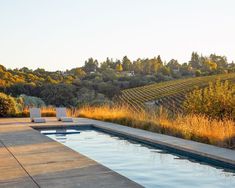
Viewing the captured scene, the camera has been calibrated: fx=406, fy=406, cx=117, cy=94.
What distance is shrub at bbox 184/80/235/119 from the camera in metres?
10.9

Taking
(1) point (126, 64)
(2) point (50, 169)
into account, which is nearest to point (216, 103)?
(2) point (50, 169)

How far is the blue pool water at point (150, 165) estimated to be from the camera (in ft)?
18.9

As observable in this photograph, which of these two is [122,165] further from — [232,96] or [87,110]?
[87,110]

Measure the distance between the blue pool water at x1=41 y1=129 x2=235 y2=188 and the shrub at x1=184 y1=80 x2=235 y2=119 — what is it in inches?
111

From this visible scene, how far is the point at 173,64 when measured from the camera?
349 feet

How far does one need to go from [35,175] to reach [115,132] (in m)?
5.89

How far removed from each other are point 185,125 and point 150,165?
3098 millimetres

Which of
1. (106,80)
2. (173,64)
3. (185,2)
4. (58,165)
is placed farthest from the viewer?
(173,64)

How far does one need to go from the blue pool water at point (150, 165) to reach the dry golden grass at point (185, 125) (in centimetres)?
110

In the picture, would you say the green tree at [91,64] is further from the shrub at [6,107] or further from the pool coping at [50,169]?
the pool coping at [50,169]

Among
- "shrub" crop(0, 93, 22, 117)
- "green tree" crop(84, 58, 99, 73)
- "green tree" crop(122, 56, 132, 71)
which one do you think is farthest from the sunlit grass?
"green tree" crop(122, 56, 132, 71)

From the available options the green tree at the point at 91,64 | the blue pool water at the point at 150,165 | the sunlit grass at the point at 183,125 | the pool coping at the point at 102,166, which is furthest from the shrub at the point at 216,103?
the green tree at the point at 91,64

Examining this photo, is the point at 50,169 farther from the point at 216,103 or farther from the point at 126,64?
the point at 126,64

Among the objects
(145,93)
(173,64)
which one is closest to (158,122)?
(145,93)
